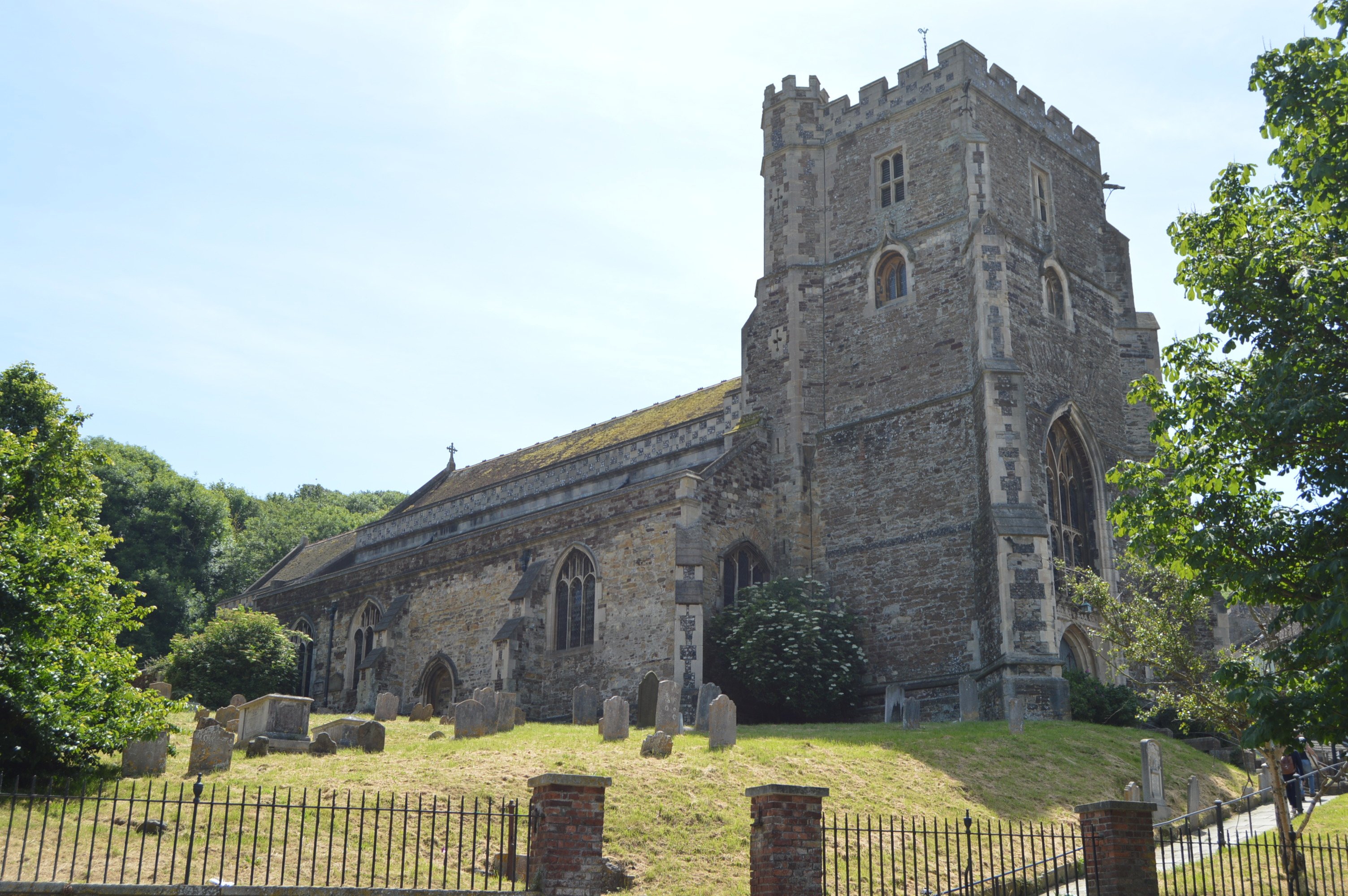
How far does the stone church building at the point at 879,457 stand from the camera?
25.5 m

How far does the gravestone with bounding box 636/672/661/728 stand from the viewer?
22.3m

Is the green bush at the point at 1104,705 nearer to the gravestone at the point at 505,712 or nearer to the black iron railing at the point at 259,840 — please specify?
the gravestone at the point at 505,712

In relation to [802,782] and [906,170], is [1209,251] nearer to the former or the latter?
[802,782]

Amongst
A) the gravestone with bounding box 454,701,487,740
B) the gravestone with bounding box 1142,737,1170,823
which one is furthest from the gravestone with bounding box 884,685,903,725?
the gravestone with bounding box 454,701,487,740

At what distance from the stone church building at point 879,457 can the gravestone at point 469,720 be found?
17.8 ft

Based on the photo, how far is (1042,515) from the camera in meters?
24.8

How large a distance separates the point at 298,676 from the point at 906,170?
22.6 meters

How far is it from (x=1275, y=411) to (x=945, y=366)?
1689 cm

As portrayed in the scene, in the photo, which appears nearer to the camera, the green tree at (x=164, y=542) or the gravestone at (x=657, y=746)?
the gravestone at (x=657, y=746)

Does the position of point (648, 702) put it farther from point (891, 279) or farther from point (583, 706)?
point (891, 279)

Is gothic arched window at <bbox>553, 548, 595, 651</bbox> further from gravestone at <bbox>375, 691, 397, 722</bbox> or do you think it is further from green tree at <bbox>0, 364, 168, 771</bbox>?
green tree at <bbox>0, 364, 168, 771</bbox>

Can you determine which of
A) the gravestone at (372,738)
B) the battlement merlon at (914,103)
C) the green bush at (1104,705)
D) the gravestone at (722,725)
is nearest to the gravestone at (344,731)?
the gravestone at (372,738)

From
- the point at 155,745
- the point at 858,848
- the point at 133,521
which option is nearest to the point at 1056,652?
the point at 858,848

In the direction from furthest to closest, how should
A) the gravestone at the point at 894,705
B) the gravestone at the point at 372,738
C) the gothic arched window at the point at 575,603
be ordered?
the gothic arched window at the point at 575,603
the gravestone at the point at 894,705
the gravestone at the point at 372,738
